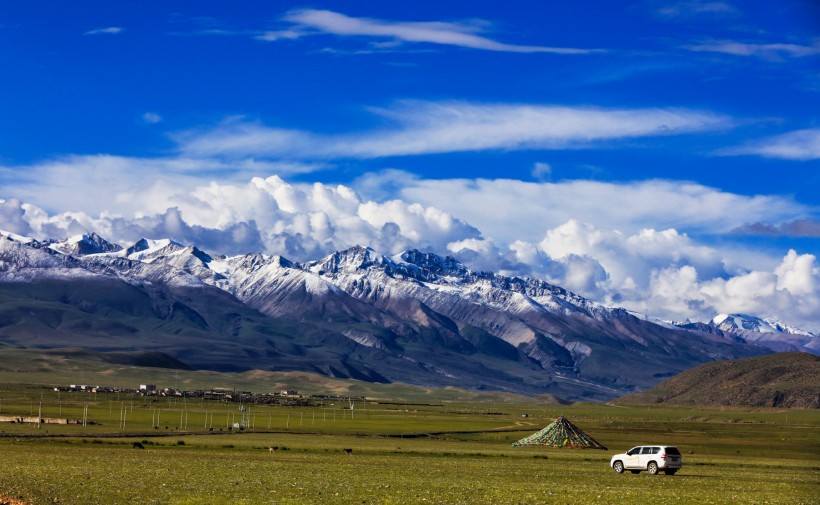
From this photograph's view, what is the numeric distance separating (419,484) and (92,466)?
779 inches

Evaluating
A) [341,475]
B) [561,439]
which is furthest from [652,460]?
[561,439]

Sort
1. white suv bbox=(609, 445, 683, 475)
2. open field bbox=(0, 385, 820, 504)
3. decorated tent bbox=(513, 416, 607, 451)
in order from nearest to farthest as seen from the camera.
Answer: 1. open field bbox=(0, 385, 820, 504)
2. white suv bbox=(609, 445, 683, 475)
3. decorated tent bbox=(513, 416, 607, 451)

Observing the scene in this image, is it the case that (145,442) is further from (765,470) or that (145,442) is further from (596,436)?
(596,436)

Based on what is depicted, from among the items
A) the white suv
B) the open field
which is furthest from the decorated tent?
the white suv

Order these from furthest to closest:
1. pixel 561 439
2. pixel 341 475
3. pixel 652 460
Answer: pixel 561 439 < pixel 652 460 < pixel 341 475

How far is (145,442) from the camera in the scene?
9950cm

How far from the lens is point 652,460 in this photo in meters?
70.7

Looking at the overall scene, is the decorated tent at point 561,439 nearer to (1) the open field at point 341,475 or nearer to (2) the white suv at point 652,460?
(1) the open field at point 341,475

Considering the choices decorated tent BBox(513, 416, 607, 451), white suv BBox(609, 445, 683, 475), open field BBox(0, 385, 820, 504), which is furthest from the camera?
decorated tent BBox(513, 416, 607, 451)

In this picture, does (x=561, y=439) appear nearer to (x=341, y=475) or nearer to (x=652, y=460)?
(x=652, y=460)

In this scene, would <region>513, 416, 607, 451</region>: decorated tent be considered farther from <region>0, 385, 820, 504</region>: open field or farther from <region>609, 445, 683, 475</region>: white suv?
<region>609, 445, 683, 475</region>: white suv

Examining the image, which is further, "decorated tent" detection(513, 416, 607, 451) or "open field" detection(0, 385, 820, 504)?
"decorated tent" detection(513, 416, 607, 451)

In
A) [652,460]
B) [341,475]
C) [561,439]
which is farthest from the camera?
[561,439]

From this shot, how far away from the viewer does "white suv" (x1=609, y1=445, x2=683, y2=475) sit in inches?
2763
